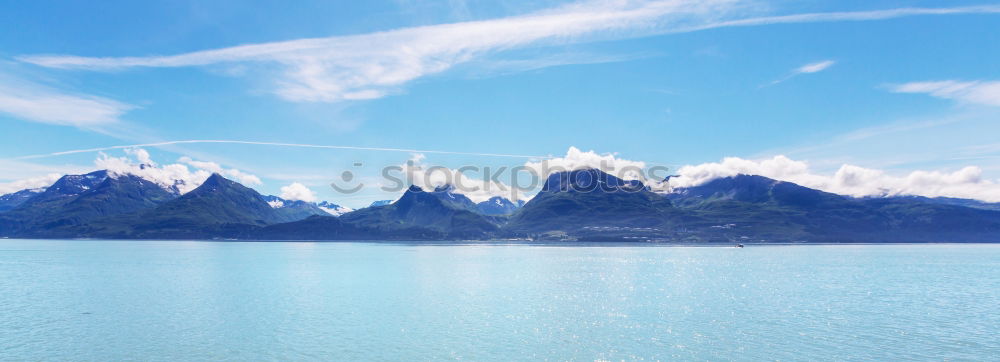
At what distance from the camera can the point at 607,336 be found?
6328 cm

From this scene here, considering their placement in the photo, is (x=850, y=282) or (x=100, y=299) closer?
(x=100, y=299)

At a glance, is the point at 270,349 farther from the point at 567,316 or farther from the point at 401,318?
the point at 567,316

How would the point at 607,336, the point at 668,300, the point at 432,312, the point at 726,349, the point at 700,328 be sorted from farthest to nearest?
the point at 668,300, the point at 432,312, the point at 700,328, the point at 607,336, the point at 726,349

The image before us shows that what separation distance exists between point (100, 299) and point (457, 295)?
194 ft

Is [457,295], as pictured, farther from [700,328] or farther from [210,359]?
[210,359]

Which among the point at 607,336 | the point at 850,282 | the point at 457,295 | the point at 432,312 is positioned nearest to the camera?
the point at 607,336

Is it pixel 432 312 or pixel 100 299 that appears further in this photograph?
pixel 100 299

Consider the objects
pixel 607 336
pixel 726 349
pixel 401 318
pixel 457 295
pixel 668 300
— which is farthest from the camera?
pixel 457 295

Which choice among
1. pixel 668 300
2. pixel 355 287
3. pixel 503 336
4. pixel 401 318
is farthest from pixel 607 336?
pixel 355 287

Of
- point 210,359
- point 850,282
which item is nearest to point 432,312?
point 210,359

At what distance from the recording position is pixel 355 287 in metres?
117

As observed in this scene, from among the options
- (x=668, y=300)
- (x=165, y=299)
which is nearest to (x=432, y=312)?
(x=668, y=300)

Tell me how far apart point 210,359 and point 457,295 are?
5359 cm

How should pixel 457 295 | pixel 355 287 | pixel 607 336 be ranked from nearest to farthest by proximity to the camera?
1. pixel 607 336
2. pixel 457 295
3. pixel 355 287
